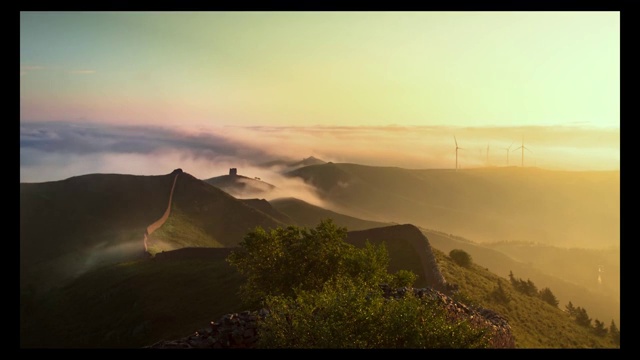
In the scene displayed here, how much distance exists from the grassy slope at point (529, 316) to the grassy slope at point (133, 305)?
28.0 meters

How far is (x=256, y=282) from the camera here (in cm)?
4572

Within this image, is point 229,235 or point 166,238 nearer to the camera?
point 166,238

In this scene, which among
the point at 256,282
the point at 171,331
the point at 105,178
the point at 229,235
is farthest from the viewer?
the point at 105,178

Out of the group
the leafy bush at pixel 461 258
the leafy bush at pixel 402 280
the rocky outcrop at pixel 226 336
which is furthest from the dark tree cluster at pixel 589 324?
the rocky outcrop at pixel 226 336

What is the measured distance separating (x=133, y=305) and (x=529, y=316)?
49.8m

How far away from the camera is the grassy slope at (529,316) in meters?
64.8

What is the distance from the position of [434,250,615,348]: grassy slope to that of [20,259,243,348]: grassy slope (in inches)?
1101

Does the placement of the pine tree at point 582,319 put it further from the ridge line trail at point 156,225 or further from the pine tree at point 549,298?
the ridge line trail at point 156,225

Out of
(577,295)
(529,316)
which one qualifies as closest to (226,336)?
(529,316)

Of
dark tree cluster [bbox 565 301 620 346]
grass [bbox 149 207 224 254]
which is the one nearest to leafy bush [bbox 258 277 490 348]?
dark tree cluster [bbox 565 301 620 346]
